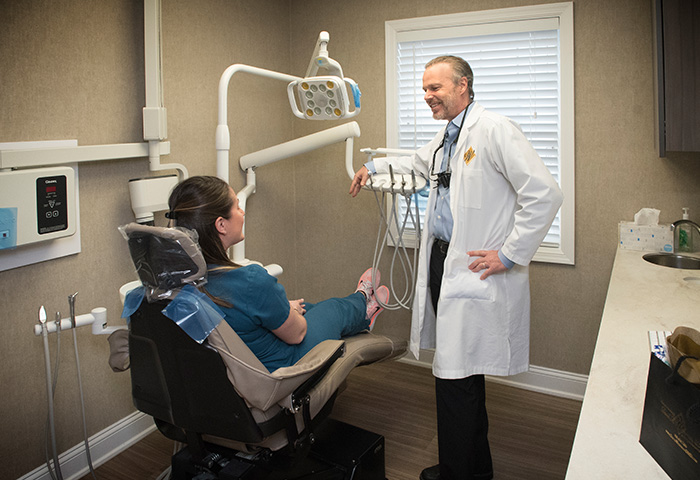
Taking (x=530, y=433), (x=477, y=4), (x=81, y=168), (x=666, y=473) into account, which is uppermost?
(x=477, y=4)

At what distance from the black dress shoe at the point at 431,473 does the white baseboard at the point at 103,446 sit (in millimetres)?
1217

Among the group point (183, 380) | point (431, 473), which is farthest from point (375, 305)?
point (183, 380)

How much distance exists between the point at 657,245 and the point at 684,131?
635mm

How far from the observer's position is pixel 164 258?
1495mm

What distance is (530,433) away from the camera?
2613 mm

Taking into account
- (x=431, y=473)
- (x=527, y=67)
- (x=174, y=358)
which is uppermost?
(x=527, y=67)

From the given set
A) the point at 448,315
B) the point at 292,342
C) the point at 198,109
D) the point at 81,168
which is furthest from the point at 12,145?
the point at 448,315

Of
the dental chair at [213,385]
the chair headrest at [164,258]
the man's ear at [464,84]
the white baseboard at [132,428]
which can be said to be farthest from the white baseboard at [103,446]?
the man's ear at [464,84]

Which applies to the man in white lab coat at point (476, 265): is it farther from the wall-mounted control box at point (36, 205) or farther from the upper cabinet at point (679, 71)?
the wall-mounted control box at point (36, 205)

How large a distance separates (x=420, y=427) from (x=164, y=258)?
63.4 inches

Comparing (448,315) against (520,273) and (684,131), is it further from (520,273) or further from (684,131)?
(684,131)

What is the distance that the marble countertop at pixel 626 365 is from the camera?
3.53 feet

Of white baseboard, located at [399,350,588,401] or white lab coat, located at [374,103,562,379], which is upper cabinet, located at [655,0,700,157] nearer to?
white lab coat, located at [374,103,562,379]

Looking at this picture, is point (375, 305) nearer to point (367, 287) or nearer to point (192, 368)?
point (367, 287)
